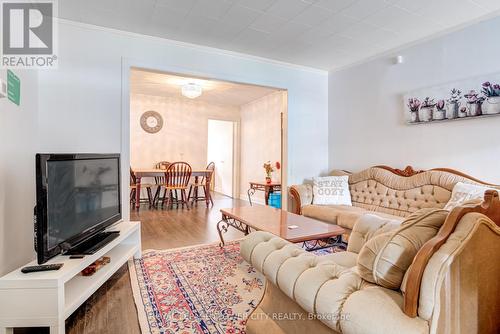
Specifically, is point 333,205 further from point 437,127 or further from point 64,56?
point 64,56

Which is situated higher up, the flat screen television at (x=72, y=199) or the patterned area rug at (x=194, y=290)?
the flat screen television at (x=72, y=199)

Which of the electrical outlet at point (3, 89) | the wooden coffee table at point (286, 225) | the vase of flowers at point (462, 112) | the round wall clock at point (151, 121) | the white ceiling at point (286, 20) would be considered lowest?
the wooden coffee table at point (286, 225)

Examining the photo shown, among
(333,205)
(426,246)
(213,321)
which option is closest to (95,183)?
(213,321)

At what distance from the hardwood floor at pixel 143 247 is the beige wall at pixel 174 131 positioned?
1347mm

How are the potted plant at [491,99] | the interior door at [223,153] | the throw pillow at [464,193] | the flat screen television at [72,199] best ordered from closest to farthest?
the flat screen television at [72,199] < the throw pillow at [464,193] < the potted plant at [491,99] < the interior door at [223,153]

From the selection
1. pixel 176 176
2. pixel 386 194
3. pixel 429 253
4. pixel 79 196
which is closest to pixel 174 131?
pixel 176 176

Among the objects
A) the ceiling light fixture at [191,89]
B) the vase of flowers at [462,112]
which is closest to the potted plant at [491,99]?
the vase of flowers at [462,112]

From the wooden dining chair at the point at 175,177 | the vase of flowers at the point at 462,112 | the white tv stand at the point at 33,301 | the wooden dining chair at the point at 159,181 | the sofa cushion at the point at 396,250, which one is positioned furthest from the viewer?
the wooden dining chair at the point at 159,181

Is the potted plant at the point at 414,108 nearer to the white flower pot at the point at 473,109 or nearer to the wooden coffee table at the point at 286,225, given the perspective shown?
the white flower pot at the point at 473,109

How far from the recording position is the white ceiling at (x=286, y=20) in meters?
2.49

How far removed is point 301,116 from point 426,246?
3542 mm

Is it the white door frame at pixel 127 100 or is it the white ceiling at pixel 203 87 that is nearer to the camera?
the white door frame at pixel 127 100

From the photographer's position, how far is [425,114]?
3.14 metres

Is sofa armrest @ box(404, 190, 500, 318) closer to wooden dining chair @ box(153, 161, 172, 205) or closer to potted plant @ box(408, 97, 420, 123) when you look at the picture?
potted plant @ box(408, 97, 420, 123)
